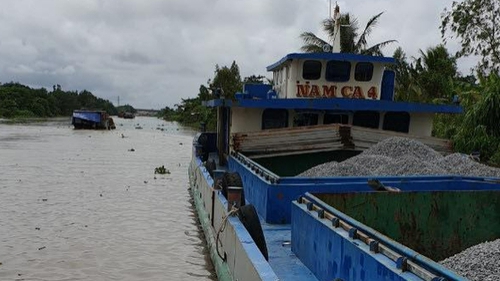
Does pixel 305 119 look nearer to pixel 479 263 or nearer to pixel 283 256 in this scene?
pixel 283 256

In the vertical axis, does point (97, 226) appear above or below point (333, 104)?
below

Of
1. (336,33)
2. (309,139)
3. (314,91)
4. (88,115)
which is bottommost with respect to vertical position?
(88,115)

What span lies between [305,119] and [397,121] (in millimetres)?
2382

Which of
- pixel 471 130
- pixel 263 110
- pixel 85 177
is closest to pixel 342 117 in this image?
pixel 263 110

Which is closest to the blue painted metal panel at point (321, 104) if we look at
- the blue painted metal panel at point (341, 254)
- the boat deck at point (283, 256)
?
the boat deck at point (283, 256)

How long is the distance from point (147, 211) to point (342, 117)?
593 centimetres

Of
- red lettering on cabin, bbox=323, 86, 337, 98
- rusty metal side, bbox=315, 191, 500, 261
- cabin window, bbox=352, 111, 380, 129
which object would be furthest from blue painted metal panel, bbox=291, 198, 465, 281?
red lettering on cabin, bbox=323, 86, 337, 98

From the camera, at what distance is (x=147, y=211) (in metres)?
13.8

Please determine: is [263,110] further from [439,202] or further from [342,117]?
[439,202]

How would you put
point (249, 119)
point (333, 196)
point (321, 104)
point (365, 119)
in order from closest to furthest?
point (333, 196) → point (321, 104) → point (249, 119) → point (365, 119)

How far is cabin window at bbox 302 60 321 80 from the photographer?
1313 cm

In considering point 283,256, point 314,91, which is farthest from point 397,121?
point 283,256

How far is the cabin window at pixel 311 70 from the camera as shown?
517 inches

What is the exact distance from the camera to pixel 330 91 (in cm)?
1326
